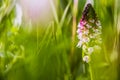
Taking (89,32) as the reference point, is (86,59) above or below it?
below

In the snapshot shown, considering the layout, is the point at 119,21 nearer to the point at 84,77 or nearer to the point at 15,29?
the point at 84,77

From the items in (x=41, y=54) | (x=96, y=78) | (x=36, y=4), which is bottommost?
(x=96, y=78)

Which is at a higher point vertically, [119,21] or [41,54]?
[119,21]

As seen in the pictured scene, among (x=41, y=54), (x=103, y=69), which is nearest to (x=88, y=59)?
(x=103, y=69)

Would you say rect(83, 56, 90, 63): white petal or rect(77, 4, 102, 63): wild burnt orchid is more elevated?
rect(77, 4, 102, 63): wild burnt orchid

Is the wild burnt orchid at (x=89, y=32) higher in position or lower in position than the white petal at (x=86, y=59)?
higher
